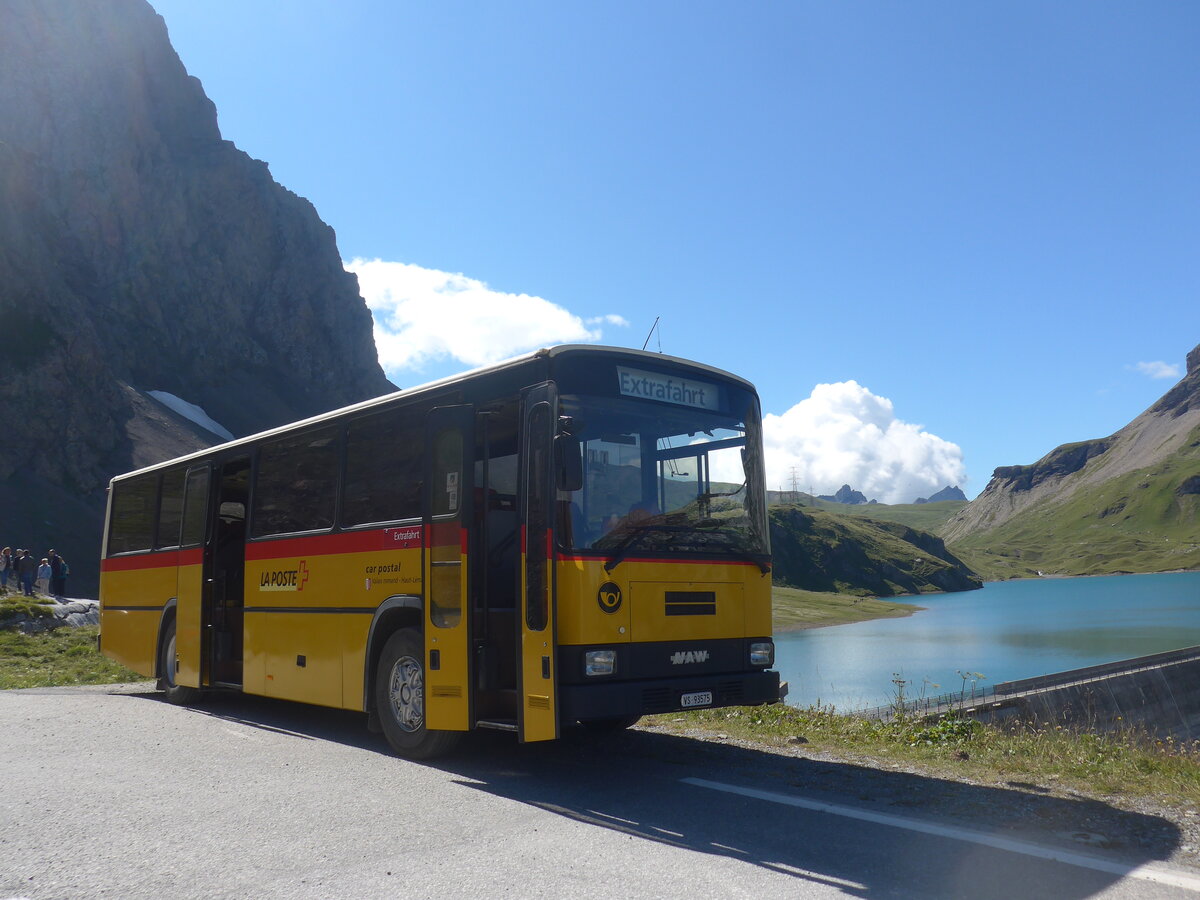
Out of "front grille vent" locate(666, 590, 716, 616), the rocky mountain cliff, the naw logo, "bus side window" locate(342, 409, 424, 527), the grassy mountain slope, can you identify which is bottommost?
"front grille vent" locate(666, 590, 716, 616)

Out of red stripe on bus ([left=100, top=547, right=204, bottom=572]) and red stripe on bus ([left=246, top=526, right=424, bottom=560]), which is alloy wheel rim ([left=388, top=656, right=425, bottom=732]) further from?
red stripe on bus ([left=100, top=547, right=204, bottom=572])

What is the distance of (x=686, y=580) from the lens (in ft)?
27.2

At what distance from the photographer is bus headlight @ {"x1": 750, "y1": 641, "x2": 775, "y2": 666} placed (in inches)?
348

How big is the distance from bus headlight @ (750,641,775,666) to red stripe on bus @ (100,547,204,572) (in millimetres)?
8592

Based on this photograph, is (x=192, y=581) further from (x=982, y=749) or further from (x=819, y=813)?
(x=982, y=749)

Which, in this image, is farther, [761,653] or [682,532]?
[761,653]

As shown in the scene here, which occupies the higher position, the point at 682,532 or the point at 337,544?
the point at 337,544

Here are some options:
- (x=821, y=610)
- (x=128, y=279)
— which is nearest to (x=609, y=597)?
(x=128, y=279)

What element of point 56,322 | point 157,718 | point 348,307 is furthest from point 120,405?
point 157,718

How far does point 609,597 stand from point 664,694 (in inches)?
38.7

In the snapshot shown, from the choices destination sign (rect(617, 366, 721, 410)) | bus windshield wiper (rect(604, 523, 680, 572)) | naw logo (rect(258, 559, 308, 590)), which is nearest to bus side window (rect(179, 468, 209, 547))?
naw logo (rect(258, 559, 308, 590))

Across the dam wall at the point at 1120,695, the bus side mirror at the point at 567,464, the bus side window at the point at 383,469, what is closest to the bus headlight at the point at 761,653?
the bus side mirror at the point at 567,464

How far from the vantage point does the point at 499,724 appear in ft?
26.3

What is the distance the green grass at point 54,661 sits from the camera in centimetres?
1872
